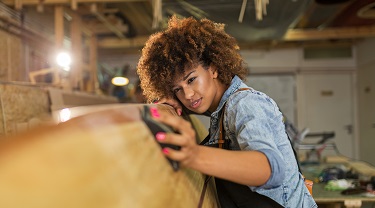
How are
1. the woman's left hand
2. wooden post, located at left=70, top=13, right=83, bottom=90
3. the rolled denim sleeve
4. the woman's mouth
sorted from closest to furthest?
the woman's left hand → the rolled denim sleeve → the woman's mouth → wooden post, located at left=70, top=13, right=83, bottom=90

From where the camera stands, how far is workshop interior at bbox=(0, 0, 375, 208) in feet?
1.48

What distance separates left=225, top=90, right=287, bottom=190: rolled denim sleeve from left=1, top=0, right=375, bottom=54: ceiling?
6.20ft

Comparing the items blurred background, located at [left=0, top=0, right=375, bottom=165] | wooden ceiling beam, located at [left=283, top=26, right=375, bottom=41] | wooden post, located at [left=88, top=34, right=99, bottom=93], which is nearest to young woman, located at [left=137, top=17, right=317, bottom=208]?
blurred background, located at [left=0, top=0, right=375, bottom=165]

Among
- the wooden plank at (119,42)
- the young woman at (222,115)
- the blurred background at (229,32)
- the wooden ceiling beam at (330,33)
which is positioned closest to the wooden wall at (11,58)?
the blurred background at (229,32)

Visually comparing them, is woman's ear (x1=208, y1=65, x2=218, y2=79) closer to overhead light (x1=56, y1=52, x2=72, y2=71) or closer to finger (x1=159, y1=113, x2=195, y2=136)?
finger (x1=159, y1=113, x2=195, y2=136)

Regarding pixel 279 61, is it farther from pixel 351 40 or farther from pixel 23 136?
pixel 23 136

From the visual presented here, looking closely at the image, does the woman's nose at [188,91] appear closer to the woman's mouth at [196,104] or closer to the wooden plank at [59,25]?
the woman's mouth at [196,104]

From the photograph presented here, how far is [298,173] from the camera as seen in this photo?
1.23 metres

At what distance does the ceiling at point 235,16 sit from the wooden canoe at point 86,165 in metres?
2.39

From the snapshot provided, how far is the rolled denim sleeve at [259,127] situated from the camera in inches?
34.9

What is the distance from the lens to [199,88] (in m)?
1.32

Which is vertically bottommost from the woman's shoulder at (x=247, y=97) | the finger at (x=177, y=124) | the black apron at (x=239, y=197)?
the black apron at (x=239, y=197)

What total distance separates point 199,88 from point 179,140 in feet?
2.19

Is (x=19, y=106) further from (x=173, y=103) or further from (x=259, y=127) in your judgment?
(x=259, y=127)
